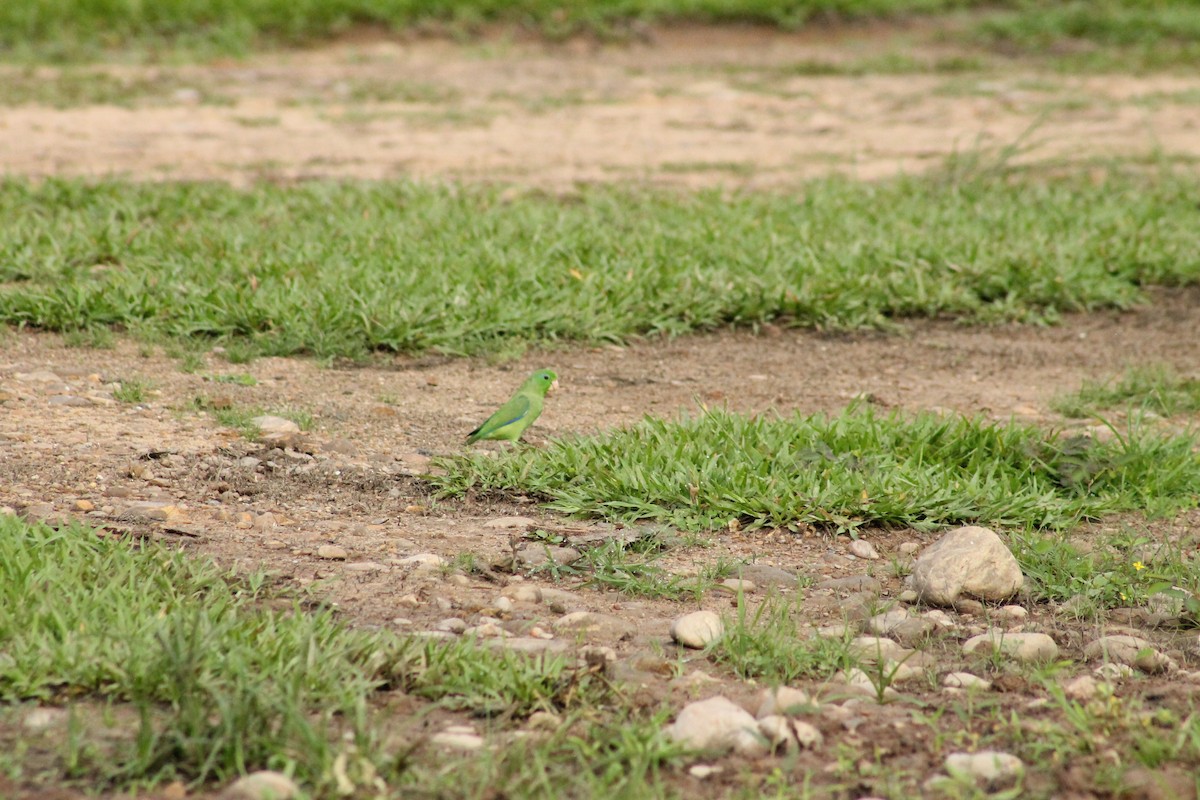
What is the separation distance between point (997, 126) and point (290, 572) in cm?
701

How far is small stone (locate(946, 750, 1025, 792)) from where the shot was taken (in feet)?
7.32

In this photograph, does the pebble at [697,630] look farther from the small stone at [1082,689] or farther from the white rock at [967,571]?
the small stone at [1082,689]

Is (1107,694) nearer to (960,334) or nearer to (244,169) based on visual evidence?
(960,334)

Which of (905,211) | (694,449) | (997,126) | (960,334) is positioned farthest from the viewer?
(997,126)

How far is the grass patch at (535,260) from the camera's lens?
4887 mm

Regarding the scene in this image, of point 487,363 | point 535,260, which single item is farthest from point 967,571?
point 535,260

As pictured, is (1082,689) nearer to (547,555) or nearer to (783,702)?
(783,702)

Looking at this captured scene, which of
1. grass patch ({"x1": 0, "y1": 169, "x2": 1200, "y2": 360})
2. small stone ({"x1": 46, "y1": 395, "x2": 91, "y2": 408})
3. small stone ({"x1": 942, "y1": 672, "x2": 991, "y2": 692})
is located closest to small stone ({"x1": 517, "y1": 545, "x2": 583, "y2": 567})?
small stone ({"x1": 942, "y1": 672, "x2": 991, "y2": 692})

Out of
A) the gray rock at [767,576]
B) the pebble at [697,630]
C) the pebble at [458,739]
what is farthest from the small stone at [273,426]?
the pebble at [458,739]

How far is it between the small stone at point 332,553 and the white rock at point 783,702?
1.07 metres

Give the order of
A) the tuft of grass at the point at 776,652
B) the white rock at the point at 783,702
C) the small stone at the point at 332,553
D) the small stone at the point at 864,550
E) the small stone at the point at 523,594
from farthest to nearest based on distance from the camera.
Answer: the small stone at the point at 864,550 < the small stone at the point at 332,553 < the small stone at the point at 523,594 < the tuft of grass at the point at 776,652 < the white rock at the point at 783,702

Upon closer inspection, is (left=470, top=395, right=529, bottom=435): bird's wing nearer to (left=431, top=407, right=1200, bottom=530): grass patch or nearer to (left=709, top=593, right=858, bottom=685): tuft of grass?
(left=431, top=407, right=1200, bottom=530): grass patch

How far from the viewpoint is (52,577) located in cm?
272

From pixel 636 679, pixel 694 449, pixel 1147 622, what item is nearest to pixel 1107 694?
pixel 1147 622
